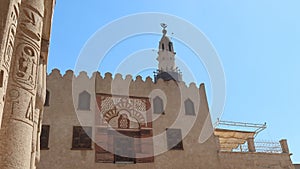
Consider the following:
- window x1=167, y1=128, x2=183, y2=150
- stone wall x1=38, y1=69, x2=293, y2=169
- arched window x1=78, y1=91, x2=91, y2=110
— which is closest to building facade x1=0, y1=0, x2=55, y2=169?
stone wall x1=38, y1=69, x2=293, y2=169

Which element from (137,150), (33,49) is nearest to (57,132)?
(137,150)

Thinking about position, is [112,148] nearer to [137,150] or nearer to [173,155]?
[137,150]

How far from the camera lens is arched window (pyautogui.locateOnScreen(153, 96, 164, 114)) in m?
17.1

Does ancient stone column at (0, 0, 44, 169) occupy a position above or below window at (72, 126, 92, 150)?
below

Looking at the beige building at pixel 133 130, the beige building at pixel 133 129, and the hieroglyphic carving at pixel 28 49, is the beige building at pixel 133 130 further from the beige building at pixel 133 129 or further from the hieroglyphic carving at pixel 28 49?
the hieroglyphic carving at pixel 28 49

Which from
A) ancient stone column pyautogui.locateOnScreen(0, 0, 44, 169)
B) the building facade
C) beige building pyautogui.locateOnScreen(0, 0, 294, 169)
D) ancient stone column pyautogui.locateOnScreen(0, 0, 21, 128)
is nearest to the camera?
ancient stone column pyautogui.locateOnScreen(0, 0, 21, 128)

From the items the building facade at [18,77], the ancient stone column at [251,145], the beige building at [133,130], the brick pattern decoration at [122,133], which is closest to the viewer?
the building facade at [18,77]

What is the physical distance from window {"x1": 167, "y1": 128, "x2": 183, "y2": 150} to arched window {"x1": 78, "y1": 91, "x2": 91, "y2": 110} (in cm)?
475

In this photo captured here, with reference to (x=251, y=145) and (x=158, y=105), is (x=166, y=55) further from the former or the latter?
(x=251, y=145)

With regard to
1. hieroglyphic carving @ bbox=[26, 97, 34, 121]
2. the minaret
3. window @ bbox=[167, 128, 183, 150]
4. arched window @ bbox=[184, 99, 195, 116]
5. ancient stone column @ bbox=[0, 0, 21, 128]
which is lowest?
hieroglyphic carving @ bbox=[26, 97, 34, 121]

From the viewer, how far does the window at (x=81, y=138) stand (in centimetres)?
1452

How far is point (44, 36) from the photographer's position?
5.18 m

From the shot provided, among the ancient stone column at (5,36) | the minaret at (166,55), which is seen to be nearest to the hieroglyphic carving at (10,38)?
the ancient stone column at (5,36)

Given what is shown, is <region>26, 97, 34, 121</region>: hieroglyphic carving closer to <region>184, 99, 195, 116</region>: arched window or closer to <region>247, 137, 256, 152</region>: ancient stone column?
<region>184, 99, 195, 116</region>: arched window
